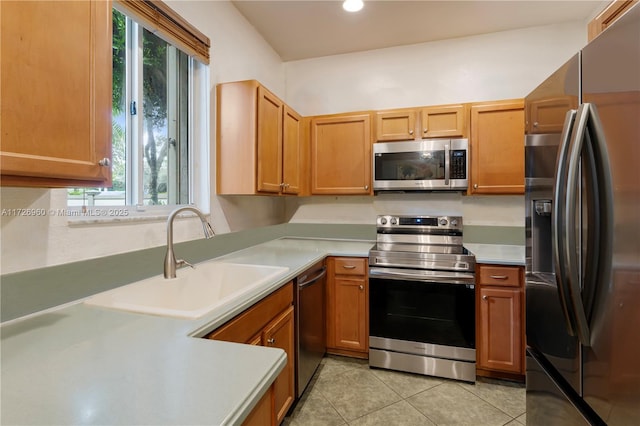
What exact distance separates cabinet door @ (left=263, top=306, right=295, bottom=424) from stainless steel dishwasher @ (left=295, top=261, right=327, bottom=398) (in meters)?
0.08

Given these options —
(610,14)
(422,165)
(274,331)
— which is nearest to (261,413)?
(274,331)

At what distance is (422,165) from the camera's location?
243cm

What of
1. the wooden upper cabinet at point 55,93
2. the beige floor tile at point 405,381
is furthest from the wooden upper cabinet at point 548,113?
the beige floor tile at point 405,381

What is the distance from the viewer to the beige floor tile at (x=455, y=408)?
1690 millimetres

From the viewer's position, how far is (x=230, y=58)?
2.22 metres

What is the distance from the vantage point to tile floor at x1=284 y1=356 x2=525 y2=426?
1.70 metres

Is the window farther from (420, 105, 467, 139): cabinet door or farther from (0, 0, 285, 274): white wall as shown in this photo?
(420, 105, 467, 139): cabinet door

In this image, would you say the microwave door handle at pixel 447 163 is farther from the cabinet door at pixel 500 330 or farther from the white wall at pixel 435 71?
the cabinet door at pixel 500 330

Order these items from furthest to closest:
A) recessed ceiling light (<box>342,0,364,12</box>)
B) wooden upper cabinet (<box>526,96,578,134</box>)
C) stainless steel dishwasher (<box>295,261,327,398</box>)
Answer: recessed ceiling light (<box>342,0,364,12</box>), stainless steel dishwasher (<box>295,261,327,398</box>), wooden upper cabinet (<box>526,96,578,134</box>)

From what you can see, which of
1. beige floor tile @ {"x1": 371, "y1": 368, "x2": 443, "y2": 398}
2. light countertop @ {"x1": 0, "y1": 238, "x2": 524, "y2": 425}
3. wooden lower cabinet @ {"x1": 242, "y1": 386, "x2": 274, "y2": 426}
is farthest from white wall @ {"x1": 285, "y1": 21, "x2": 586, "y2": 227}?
wooden lower cabinet @ {"x1": 242, "y1": 386, "x2": 274, "y2": 426}

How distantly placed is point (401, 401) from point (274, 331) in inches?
40.1

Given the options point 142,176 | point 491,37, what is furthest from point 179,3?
point 491,37

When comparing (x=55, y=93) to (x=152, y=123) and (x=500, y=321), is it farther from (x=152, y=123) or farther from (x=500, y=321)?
(x=500, y=321)

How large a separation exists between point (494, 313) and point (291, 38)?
2.76 m
